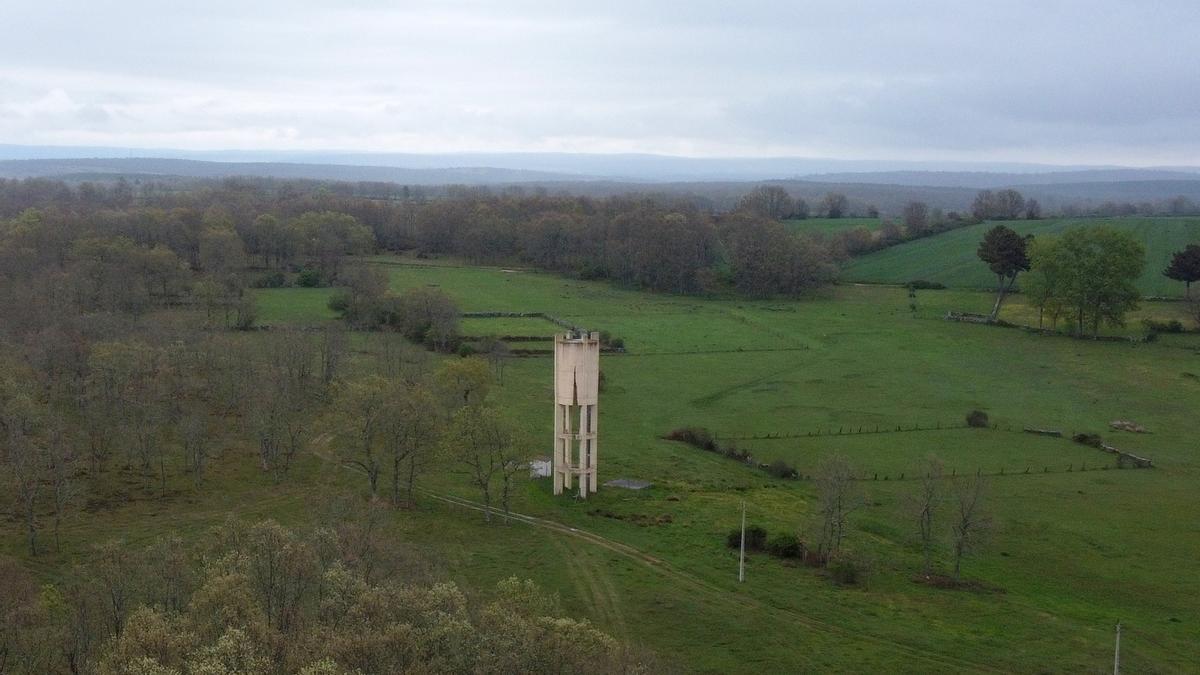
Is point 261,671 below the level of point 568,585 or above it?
above

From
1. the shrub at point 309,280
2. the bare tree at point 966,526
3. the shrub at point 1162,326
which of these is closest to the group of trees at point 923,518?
the bare tree at point 966,526

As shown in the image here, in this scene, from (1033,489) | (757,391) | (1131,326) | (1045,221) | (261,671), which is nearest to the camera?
(261,671)

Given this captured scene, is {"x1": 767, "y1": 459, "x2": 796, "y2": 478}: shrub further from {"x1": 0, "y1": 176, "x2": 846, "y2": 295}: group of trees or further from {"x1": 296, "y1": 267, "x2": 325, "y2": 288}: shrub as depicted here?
{"x1": 296, "y1": 267, "x2": 325, "y2": 288}: shrub

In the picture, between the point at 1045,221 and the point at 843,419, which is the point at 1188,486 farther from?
the point at 1045,221

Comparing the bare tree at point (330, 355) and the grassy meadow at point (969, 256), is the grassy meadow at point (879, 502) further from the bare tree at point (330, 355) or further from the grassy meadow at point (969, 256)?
the grassy meadow at point (969, 256)

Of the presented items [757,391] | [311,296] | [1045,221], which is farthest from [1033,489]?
[1045,221]

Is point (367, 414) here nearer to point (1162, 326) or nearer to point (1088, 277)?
point (1088, 277)

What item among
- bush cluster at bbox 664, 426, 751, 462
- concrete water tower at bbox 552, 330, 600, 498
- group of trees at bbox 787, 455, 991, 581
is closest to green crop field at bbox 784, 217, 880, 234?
bush cluster at bbox 664, 426, 751, 462

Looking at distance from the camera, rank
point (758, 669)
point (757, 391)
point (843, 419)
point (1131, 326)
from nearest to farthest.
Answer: point (758, 669) → point (843, 419) → point (757, 391) → point (1131, 326)
